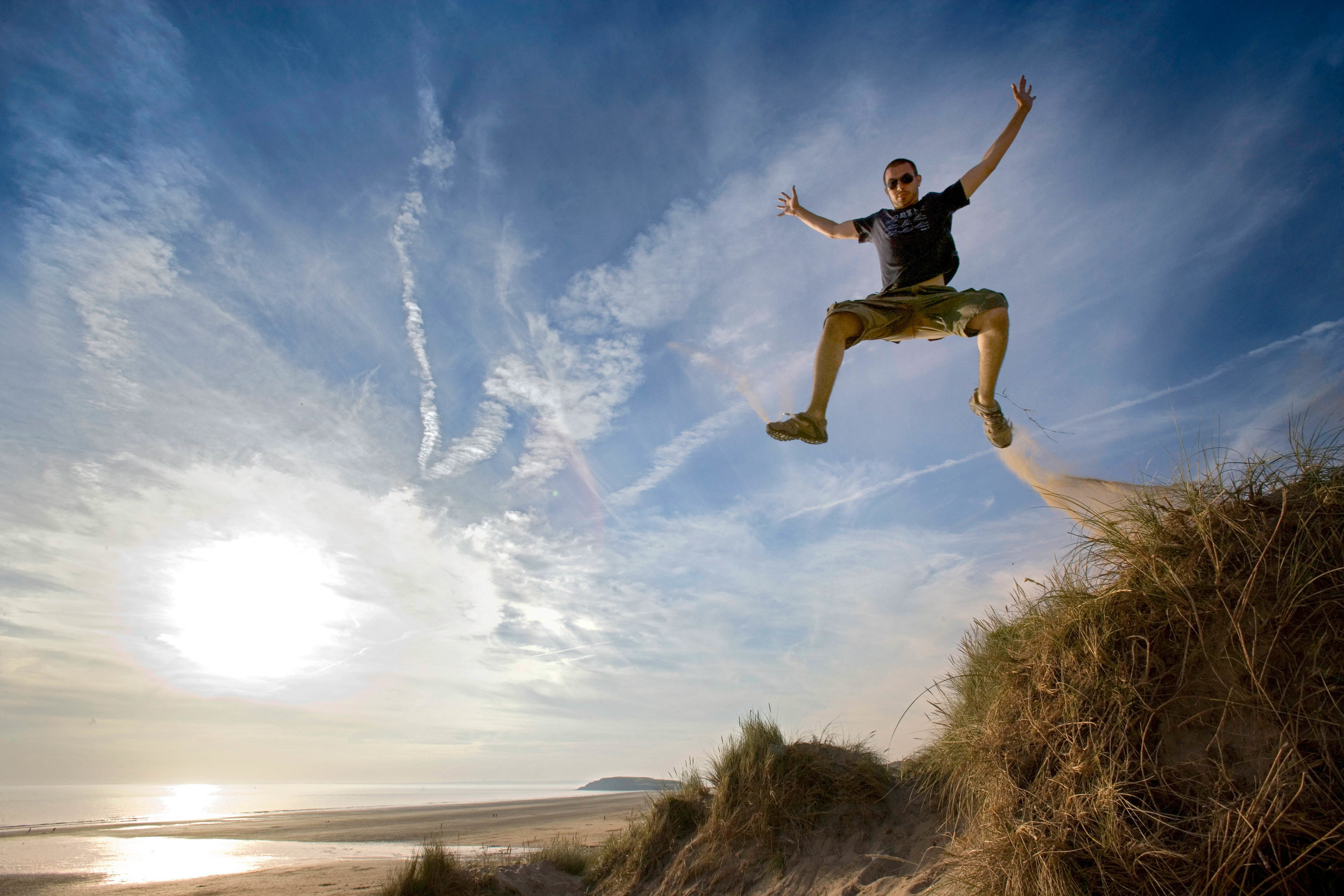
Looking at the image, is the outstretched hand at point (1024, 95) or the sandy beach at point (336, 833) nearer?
the outstretched hand at point (1024, 95)

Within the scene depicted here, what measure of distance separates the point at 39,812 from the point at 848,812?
54453 mm

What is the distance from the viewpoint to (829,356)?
4715mm

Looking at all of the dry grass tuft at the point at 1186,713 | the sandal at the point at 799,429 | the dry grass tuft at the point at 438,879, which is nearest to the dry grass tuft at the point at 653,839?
the dry grass tuft at the point at 438,879

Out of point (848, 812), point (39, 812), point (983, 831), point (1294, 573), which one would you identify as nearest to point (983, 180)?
point (1294, 573)

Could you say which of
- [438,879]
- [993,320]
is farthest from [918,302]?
[438,879]

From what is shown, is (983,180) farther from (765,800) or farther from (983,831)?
(765,800)

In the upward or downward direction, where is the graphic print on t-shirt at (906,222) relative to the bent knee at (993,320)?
Answer: upward

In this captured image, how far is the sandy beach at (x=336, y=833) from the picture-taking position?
10.4 metres

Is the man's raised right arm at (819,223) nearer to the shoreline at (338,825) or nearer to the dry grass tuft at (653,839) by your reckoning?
the dry grass tuft at (653,839)

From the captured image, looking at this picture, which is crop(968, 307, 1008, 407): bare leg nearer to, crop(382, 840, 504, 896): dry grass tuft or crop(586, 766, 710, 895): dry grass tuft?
crop(586, 766, 710, 895): dry grass tuft

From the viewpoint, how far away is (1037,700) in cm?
379

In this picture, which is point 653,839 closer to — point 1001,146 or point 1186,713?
point 1186,713

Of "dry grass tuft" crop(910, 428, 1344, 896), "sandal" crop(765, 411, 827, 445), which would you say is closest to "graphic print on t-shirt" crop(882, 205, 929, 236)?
"sandal" crop(765, 411, 827, 445)

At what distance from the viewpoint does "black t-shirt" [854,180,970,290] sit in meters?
5.01
